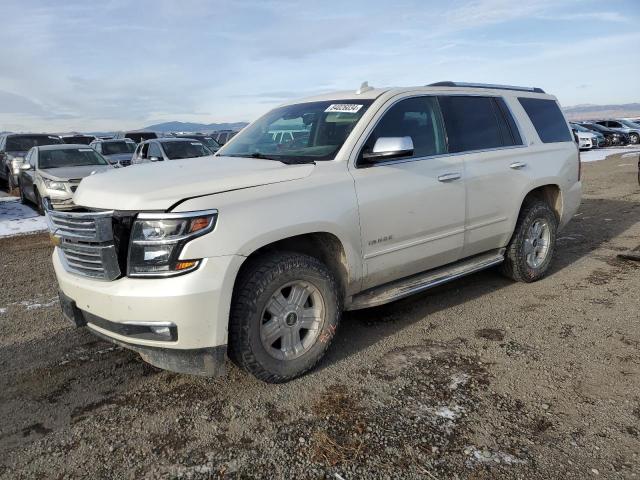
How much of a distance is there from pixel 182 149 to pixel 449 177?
10623mm

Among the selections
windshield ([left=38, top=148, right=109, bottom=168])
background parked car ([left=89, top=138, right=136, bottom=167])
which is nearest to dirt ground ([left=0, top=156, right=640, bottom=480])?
windshield ([left=38, top=148, right=109, bottom=168])

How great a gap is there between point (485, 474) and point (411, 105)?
9.06ft

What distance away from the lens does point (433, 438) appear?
2660 millimetres

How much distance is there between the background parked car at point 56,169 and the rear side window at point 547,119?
8.14 meters

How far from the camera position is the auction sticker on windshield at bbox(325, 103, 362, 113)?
12.7 feet

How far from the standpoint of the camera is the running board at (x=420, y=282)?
12.1 ft

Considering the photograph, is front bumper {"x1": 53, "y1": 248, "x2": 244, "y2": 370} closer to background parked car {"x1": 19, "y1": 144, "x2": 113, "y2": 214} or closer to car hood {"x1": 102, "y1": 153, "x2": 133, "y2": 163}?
background parked car {"x1": 19, "y1": 144, "x2": 113, "y2": 214}

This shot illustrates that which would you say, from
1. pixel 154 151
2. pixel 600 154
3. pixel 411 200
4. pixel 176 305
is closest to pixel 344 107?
pixel 411 200

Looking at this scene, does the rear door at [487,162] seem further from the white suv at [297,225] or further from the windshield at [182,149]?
the windshield at [182,149]

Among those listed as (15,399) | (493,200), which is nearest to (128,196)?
(15,399)

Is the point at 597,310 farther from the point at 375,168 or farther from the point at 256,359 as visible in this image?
the point at 256,359

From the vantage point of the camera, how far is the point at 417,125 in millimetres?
4066

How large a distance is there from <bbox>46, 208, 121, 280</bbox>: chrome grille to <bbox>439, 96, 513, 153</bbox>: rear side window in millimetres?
2800

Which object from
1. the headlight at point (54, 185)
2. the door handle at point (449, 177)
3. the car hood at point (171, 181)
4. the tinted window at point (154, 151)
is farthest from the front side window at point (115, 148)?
the door handle at point (449, 177)
